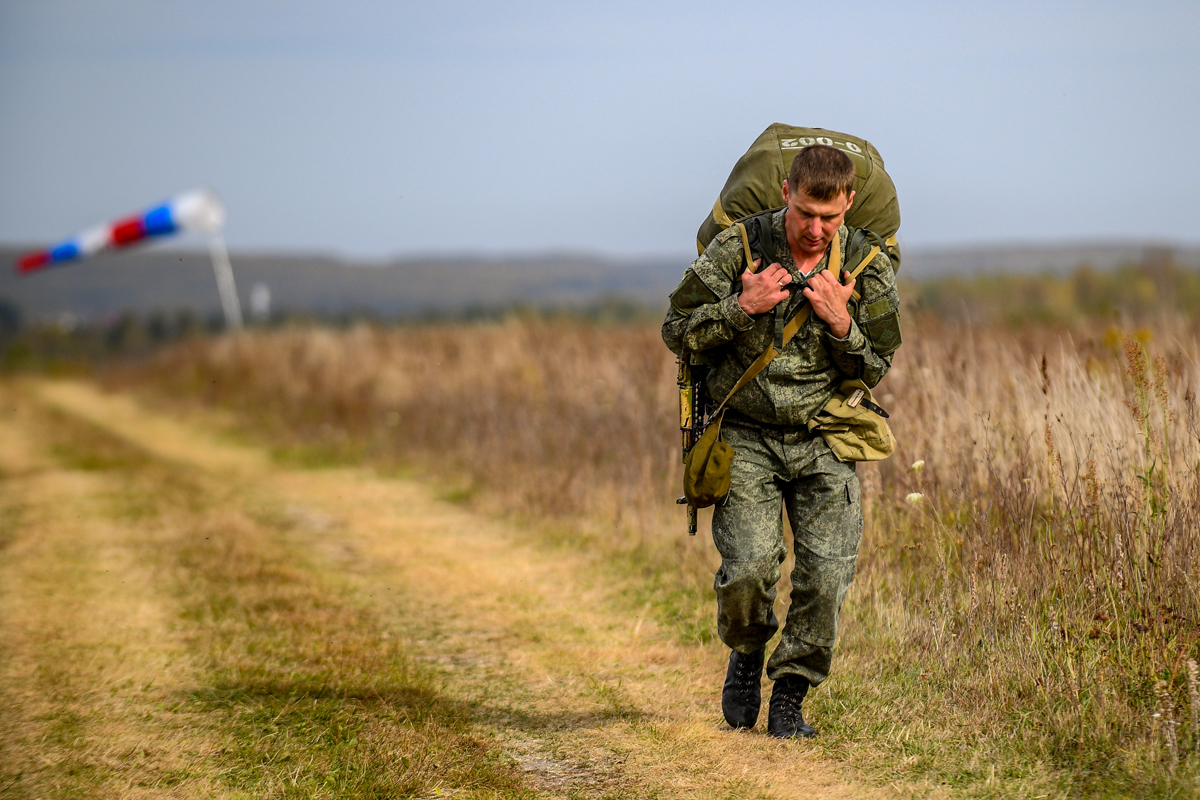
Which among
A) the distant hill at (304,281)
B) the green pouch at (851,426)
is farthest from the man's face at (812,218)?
the distant hill at (304,281)

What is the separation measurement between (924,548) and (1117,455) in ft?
3.01

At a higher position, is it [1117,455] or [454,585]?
[1117,455]

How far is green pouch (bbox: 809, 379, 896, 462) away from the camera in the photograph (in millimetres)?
3914

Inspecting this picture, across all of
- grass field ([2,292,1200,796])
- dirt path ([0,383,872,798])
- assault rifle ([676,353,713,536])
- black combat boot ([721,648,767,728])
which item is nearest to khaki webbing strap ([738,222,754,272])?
assault rifle ([676,353,713,536])

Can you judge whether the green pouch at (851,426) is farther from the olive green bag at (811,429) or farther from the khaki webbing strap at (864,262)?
the khaki webbing strap at (864,262)

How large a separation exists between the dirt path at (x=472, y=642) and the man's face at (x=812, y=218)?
176 centimetres

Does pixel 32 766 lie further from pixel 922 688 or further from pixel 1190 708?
pixel 1190 708

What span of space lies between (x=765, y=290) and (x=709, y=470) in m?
0.65

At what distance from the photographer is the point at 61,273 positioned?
129 meters

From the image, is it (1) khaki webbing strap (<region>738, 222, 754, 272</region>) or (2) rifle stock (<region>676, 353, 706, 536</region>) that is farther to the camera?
(2) rifle stock (<region>676, 353, 706, 536</region>)

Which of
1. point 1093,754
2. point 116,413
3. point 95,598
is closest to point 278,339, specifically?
point 116,413

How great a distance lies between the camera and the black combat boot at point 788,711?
405 cm

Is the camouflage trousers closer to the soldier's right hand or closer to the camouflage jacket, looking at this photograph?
the camouflage jacket

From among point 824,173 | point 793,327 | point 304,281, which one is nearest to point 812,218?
point 824,173
